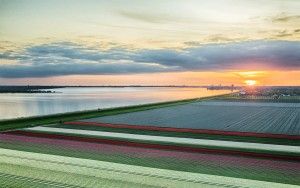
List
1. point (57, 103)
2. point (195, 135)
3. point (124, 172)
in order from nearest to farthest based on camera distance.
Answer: point (124, 172) < point (195, 135) < point (57, 103)

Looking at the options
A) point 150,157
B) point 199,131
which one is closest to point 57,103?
point 199,131

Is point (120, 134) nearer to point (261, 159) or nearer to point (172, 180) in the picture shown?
point (261, 159)

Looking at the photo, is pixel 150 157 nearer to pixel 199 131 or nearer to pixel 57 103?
pixel 199 131

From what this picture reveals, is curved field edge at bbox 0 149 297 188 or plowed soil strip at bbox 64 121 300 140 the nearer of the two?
curved field edge at bbox 0 149 297 188

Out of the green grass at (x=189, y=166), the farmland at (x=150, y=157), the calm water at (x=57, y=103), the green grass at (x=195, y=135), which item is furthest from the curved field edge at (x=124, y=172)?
the calm water at (x=57, y=103)

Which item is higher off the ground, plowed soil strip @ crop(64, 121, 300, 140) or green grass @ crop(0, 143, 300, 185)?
plowed soil strip @ crop(64, 121, 300, 140)

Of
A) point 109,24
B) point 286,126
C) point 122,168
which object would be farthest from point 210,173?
point 109,24

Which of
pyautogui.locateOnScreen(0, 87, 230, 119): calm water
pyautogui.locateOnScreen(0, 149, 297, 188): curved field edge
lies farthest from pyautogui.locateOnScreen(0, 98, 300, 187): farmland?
pyautogui.locateOnScreen(0, 87, 230, 119): calm water

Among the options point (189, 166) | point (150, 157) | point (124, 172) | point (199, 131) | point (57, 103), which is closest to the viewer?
point (124, 172)

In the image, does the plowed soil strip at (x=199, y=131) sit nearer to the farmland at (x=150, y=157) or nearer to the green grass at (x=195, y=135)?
the farmland at (x=150, y=157)

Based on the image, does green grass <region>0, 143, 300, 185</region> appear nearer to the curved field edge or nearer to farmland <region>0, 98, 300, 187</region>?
farmland <region>0, 98, 300, 187</region>

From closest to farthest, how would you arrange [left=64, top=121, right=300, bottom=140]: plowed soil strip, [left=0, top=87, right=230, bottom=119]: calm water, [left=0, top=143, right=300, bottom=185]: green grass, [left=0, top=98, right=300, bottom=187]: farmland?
[left=0, top=98, right=300, bottom=187]: farmland → [left=0, top=143, right=300, bottom=185]: green grass → [left=64, top=121, right=300, bottom=140]: plowed soil strip → [left=0, top=87, right=230, bottom=119]: calm water
